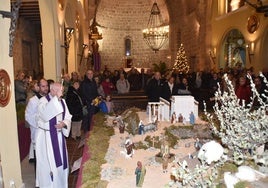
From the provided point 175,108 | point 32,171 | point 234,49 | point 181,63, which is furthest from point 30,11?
point 181,63

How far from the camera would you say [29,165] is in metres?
6.41

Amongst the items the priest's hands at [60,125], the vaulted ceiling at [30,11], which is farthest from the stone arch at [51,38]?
the priest's hands at [60,125]

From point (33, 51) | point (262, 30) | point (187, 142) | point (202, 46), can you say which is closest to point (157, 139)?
point (187, 142)

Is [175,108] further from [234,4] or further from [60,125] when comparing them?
[234,4]

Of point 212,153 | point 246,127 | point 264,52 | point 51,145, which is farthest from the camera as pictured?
point 264,52

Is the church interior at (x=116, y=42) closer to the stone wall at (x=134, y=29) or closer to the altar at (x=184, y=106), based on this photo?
the stone wall at (x=134, y=29)

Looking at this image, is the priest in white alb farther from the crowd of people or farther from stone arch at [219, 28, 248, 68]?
stone arch at [219, 28, 248, 68]

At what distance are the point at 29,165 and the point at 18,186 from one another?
1.70 m

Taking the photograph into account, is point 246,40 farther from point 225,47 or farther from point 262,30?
point 225,47

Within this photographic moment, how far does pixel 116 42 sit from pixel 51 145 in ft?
79.3

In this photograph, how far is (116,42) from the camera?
1116 inches

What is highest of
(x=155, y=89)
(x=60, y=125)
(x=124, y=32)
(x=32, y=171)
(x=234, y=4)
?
(x=124, y=32)

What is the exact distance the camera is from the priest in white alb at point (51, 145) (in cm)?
473

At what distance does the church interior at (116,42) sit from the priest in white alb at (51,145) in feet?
1.14
